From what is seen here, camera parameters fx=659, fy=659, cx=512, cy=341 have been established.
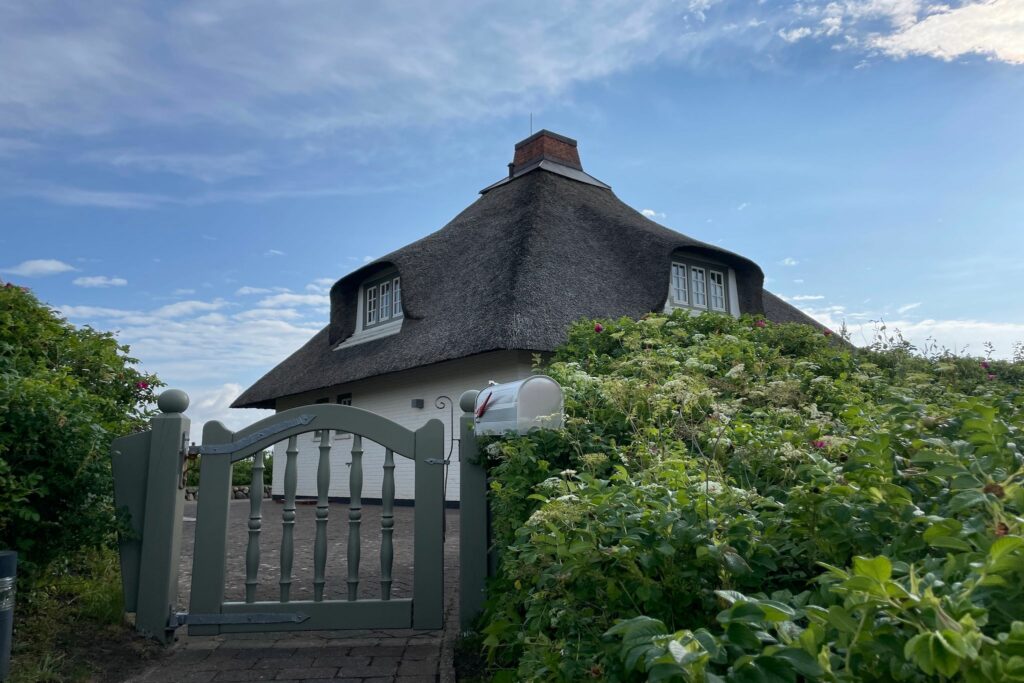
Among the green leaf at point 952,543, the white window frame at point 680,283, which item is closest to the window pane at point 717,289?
the white window frame at point 680,283

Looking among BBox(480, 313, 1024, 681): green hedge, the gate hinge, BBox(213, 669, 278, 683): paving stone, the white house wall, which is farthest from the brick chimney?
BBox(213, 669, 278, 683): paving stone

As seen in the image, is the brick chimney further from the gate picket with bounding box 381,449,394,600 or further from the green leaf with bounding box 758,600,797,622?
the green leaf with bounding box 758,600,797,622

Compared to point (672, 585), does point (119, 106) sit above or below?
above

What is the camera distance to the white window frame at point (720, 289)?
13.7 metres

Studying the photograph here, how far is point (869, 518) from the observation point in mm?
1504

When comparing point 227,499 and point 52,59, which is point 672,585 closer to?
point 227,499

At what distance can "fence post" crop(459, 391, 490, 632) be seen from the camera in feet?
13.0

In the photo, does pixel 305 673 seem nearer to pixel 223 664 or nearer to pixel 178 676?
pixel 223 664

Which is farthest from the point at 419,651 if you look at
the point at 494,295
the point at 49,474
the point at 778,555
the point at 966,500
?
the point at 494,295

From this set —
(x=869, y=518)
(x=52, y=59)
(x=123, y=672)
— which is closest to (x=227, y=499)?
(x=123, y=672)

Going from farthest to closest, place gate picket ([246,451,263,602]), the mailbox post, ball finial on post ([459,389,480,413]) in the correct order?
ball finial on post ([459,389,480,413]) → gate picket ([246,451,263,602]) → the mailbox post

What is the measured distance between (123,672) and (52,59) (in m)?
→ 5.43

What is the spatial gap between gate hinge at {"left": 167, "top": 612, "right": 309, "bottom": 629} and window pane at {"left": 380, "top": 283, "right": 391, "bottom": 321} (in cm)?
1049

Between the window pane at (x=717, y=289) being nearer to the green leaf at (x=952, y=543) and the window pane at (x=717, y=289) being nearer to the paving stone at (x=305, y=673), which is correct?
the paving stone at (x=305, y=673)
